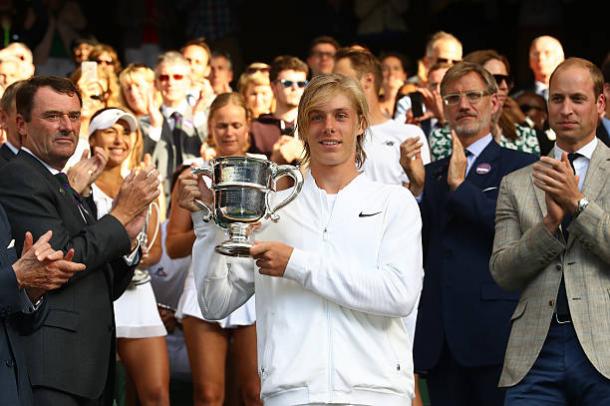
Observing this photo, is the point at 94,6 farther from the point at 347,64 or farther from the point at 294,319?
the point at 294,319

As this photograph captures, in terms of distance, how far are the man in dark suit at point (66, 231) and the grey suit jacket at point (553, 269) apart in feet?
5.68

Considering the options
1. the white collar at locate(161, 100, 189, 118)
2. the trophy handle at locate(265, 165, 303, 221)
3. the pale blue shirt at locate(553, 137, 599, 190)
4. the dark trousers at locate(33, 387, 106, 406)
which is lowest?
the dark trousers at locate(33, 387, 106, 406)

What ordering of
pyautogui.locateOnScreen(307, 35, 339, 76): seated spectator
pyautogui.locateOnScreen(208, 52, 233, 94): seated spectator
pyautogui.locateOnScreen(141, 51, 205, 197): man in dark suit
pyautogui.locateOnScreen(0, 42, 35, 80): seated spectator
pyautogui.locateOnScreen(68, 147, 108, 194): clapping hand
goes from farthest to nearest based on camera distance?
pyautogui.locateOnScreen(208, 52, 233, 94): seated spectator → pyautogui.locateOnScreen(307, 35, 339, 76): seated spectator → pyautogui.locateOnScreen(141, 51, 205, 197): man in dark suit → pyautogui.locateOnScreen(0, 42, 35, 80): seated spectator → pyautogui.locateOnScreen(68, 147, 108, 194): clapping hand

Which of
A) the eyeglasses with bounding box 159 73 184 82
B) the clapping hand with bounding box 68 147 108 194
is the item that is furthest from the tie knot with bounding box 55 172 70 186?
the eyeglasses with bounding box 159 73 184 82

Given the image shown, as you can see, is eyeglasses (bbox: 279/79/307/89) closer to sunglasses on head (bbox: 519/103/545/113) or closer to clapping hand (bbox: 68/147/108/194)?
sunglasses on head (bbox: 519/103/545/113)

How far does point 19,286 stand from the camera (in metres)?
5.64

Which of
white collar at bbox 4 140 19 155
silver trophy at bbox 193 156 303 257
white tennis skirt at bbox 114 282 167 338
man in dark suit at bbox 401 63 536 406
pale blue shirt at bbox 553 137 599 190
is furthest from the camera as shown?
white tennis skirt at bbox 114 282 167 338

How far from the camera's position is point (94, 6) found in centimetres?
1546

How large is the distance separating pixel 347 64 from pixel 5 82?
2.79m

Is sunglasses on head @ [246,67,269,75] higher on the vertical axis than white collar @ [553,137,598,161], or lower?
higher

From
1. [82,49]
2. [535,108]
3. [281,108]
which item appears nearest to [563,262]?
[281,108]

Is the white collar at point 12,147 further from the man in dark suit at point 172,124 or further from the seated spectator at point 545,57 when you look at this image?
the seated spectator at point 545,57

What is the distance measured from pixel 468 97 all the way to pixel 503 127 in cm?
134

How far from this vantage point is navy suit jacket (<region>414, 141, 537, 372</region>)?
7.18 meters
